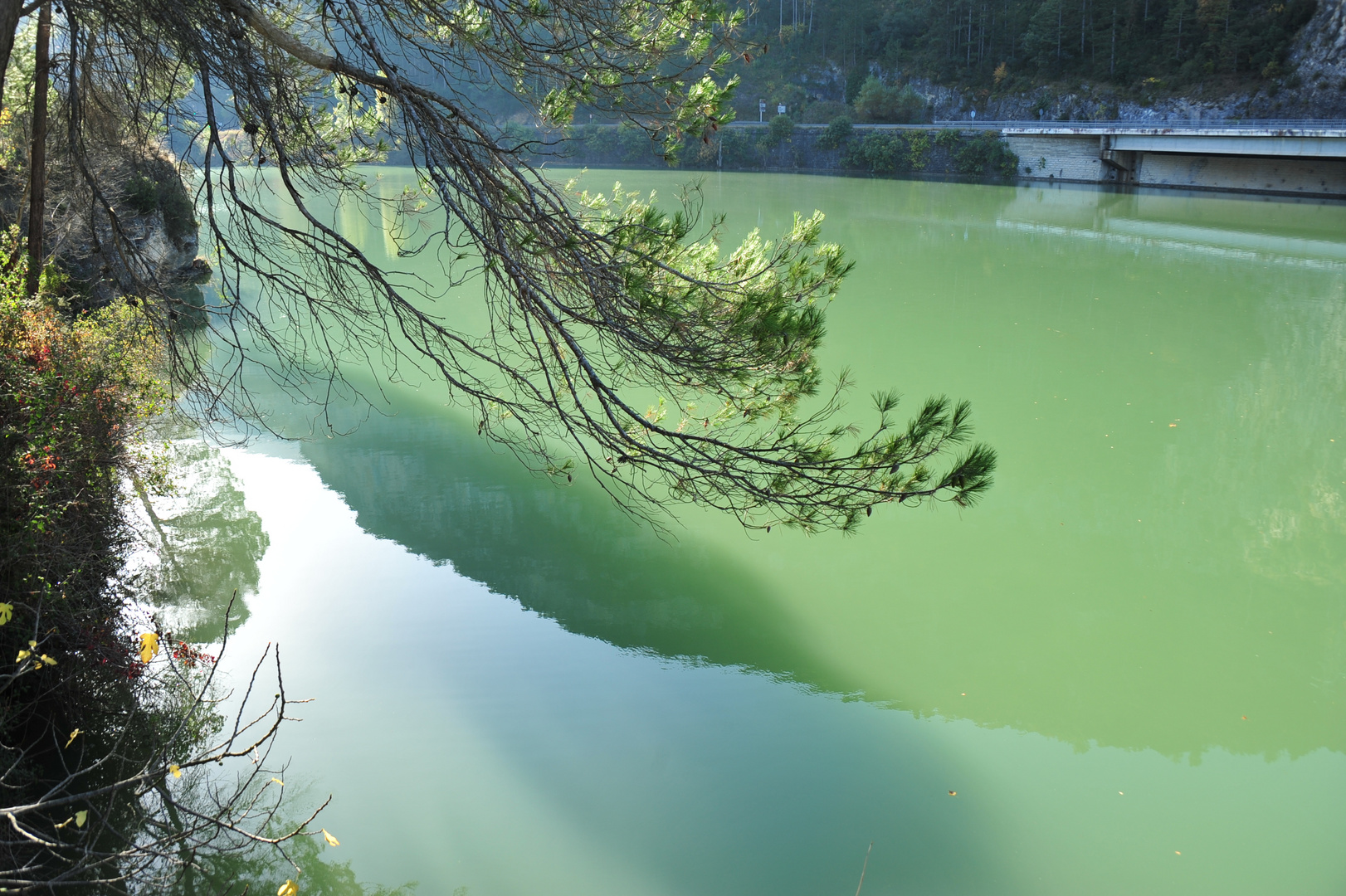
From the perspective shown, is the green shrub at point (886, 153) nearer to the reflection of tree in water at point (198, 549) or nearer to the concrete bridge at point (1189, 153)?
the concrete bridge at point (1189, 153)

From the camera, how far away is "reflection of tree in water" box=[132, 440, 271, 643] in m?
4.66

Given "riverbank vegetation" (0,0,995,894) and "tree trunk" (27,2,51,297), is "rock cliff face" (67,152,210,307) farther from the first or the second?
"riverbank vegetation" (0,0,995,894)

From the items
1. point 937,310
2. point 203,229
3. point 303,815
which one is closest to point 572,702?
point 303,815

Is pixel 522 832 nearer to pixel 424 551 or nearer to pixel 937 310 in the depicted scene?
pixel 424 551

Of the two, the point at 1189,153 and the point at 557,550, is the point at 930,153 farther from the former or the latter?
the point at 557,550

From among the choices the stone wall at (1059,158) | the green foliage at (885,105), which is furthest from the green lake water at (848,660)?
the green foliage at (885,105)

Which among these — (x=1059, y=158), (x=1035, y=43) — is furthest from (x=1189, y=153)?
(x=1035, y=43)

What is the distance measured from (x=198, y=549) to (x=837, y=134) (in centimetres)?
2730

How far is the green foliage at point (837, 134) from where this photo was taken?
Result: 1143 inches

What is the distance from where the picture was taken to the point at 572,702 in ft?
12.9

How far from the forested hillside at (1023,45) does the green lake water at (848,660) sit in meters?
16.4

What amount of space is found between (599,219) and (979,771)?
253 centimetres

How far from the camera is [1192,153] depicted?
72.9 ft

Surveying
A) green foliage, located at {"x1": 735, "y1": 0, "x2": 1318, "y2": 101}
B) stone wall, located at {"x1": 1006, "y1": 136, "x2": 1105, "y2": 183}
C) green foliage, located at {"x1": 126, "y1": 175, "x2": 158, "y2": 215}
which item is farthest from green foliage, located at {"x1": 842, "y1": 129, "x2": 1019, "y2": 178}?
green foliage, located at {"x1": 126, "y1": 175, "x2": 158, "y2": 215}
